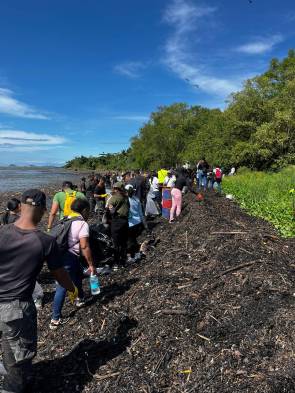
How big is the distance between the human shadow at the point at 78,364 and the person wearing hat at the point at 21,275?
2.89 ft

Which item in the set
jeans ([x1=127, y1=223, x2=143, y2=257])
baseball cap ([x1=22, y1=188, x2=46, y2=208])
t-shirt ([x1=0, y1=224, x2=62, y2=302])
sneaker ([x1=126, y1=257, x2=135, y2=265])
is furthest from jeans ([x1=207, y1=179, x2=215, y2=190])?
t-shirt ([x1=0, y1=224, x2=62, y2=302])

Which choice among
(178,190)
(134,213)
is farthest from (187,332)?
(178,190)

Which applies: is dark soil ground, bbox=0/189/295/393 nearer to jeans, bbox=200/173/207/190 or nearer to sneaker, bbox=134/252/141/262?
sneaker, bbox=134/252/141/262

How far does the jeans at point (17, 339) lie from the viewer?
3.50 metres

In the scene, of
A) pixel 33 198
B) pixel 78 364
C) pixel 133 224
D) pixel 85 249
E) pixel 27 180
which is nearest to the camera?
pixel 33 198

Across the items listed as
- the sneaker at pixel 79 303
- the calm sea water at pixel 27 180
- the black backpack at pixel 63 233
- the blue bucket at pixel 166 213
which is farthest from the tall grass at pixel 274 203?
the calm sea water at pixel 27 180

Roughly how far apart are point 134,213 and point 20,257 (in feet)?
20.1

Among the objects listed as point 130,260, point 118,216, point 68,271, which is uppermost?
point 118,216

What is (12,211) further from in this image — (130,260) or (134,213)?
(134,213)

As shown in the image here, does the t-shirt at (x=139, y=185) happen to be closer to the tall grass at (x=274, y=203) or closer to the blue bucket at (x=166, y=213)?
the blue bucket at (x=166, y=213)

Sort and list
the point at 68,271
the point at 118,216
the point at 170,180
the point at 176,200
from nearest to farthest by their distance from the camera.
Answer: the point at 68,271, the point at 118,216, the point at 176,200, the point at 170,180

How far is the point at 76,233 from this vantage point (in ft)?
18.2

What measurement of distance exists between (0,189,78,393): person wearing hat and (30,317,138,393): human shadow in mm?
880

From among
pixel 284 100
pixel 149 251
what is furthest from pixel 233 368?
pixel 284 100
